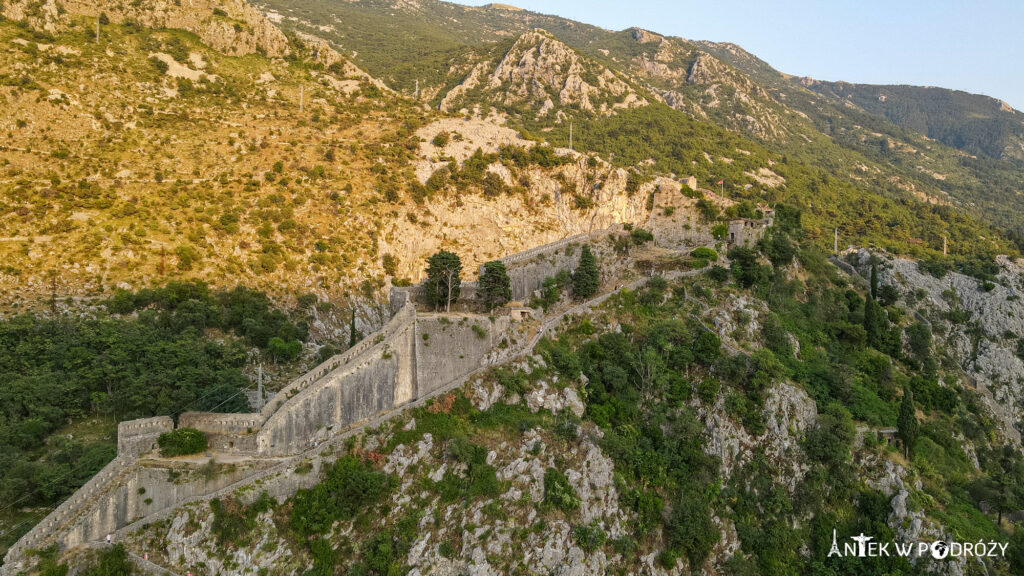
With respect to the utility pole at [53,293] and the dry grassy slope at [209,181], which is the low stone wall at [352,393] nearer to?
the dry grassy slope at [209,181]

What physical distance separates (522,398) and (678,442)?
28.8 feet

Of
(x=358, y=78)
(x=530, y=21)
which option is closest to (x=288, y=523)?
(x=358, y=78)

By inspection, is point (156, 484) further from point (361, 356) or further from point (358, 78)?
point (358, 78)

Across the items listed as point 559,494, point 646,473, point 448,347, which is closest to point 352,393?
point 448,347

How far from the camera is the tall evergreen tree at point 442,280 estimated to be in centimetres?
3619

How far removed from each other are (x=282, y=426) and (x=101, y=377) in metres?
13.8

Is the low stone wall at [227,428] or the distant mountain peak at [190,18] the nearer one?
the low stone wall at [227,428]

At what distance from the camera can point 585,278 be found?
3906cm

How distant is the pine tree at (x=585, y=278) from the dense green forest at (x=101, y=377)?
1989 cm

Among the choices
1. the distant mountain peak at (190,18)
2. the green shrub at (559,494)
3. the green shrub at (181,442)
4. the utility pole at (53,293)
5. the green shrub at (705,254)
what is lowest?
the green shrub at (559,494)

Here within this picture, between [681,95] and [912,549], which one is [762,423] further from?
[681,95]

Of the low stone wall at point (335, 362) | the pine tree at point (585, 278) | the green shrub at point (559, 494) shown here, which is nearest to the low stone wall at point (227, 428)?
the low stone wall at point (335, 362)

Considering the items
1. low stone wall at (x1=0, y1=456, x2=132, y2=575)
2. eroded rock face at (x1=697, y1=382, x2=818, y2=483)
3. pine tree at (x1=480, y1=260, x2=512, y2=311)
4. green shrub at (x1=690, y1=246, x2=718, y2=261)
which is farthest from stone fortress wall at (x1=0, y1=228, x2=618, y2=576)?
green shrub at (x1=690, y1=246, x2=718, y2=261)

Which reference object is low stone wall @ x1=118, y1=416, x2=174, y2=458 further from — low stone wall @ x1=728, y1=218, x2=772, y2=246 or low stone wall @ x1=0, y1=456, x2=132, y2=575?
low stone wall @ x1=728, y1=218, x2=772, y2=246
